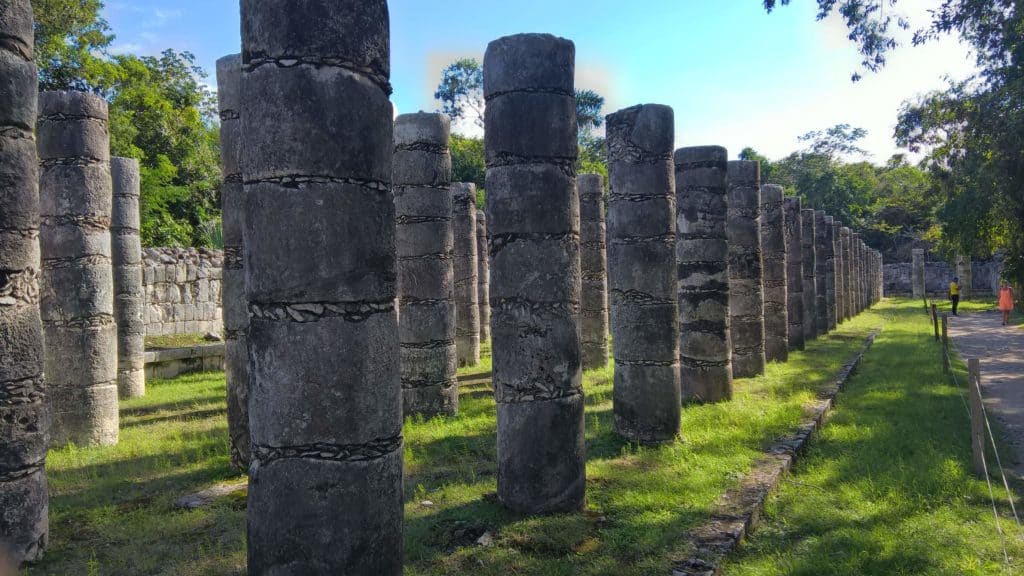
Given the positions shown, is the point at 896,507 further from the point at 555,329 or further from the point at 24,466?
the point at 24,466

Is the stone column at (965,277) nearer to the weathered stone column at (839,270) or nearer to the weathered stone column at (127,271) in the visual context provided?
the weathered stone column at (839,270)

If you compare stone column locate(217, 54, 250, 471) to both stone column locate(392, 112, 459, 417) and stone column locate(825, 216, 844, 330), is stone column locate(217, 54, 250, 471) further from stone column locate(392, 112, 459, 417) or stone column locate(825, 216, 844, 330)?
stone column locate(825, 216, 844, 330)

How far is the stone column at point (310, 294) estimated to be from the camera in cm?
348

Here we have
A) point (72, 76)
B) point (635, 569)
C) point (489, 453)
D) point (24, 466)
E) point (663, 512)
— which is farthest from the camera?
point (72, 76)

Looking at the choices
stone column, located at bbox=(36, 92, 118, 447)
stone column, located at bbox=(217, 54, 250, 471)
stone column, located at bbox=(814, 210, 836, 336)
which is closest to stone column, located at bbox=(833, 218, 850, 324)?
stone column, located at bbox=(814, 210, 836, 336)

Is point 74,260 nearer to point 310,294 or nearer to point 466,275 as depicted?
point 310,294

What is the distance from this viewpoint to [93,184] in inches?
354

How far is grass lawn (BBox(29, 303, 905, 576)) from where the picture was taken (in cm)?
518

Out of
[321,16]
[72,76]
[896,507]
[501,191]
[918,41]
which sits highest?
[72,76]

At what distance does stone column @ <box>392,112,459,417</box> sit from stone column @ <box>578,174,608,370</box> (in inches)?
179

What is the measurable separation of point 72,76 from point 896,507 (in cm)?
2432

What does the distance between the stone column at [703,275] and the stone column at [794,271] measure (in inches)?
291

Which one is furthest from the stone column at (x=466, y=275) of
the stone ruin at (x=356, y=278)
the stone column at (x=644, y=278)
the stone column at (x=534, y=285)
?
the stone column at (x=534, y=285)

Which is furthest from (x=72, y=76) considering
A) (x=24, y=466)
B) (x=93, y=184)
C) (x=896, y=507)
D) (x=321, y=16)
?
(x=896, y=507)
